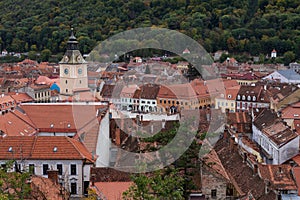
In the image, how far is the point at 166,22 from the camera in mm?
141125

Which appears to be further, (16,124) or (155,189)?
(16,124)

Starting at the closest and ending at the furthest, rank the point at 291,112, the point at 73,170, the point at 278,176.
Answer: the point at 278,176 < the point at 73,170 < the point at 291,112

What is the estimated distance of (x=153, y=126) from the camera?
123ft

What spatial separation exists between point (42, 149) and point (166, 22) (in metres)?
113

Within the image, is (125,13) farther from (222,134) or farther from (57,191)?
(57,191)

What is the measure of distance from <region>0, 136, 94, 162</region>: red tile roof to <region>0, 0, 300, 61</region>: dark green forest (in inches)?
3572

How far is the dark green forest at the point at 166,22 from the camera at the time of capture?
416 feet

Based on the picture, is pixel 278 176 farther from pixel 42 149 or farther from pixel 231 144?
pixel 42 149

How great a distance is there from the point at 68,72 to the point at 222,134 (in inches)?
1346

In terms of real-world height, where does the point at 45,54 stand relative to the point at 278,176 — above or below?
above

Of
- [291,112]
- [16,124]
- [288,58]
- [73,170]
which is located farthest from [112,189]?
[288,58]

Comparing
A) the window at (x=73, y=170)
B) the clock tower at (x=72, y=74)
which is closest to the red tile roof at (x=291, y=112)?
the window at (x=73, y=170)

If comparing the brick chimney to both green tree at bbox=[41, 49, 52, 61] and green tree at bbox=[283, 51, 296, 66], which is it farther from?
green tree at bbox=[41, 49, 52, 61]

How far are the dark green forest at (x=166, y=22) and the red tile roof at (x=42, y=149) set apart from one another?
298 ft
